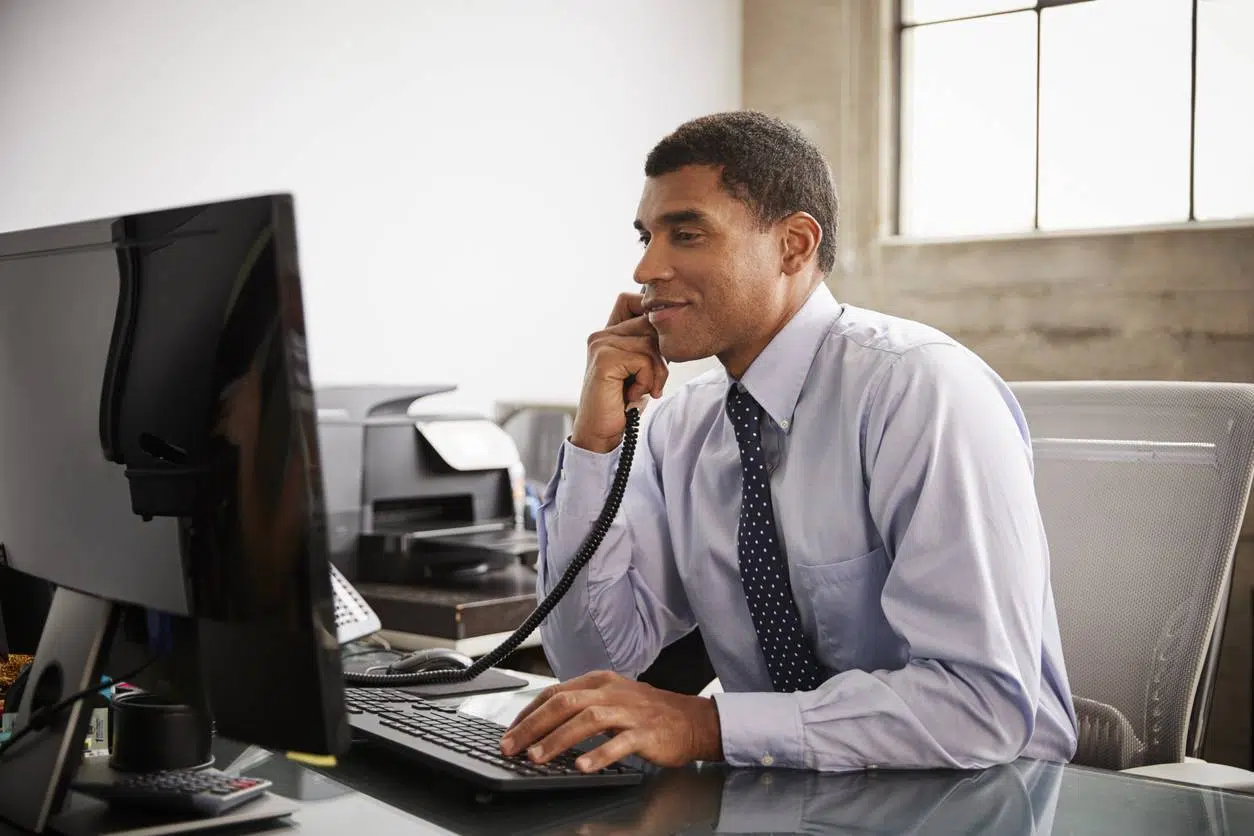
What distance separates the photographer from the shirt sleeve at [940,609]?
40.3 inches

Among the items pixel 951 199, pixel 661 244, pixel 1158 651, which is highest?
pixel 951 199

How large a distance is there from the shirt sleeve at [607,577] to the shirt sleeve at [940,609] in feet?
1.12

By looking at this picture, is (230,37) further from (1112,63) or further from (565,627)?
(1112,63)

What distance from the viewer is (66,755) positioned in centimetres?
86

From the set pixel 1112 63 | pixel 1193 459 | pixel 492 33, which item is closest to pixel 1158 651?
pixel 1193 459

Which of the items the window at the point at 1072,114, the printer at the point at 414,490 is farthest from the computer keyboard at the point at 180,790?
the window at the point at 1072,114

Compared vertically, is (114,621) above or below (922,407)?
below

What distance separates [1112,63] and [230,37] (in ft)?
9.17

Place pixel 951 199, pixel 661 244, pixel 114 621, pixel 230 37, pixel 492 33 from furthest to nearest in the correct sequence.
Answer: pixel 951 199 < pixel 492 33 < pixel 230 37 < pixel 661 244 < pixel 114 621

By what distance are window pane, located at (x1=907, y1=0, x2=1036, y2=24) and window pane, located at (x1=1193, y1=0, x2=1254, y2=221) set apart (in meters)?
0.60

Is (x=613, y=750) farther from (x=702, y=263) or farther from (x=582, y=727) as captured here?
(x=702, y=263)

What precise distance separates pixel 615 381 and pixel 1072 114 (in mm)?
3120

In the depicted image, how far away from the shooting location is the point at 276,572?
73cm

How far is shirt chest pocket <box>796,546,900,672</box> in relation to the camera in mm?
1233
